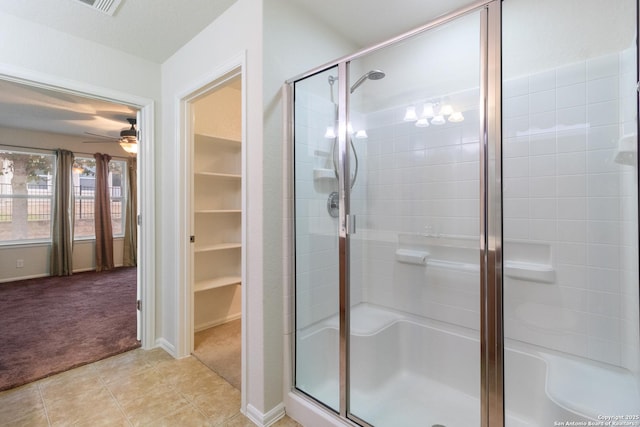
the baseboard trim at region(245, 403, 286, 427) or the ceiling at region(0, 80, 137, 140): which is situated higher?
the ceiling at region(0, 80, 137, 140)

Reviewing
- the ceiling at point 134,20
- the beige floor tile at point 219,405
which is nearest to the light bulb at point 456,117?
the ceiling at point 134,20

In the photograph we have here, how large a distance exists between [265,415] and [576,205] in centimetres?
194

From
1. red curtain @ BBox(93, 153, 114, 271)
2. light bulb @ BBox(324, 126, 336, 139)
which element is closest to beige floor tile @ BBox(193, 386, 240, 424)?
light bulb @ BBox(324, 126, 336, 139)

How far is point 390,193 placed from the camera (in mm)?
2127

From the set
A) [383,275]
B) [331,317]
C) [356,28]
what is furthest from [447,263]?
[356,28]

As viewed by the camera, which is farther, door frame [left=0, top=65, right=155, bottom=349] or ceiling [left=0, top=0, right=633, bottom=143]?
door frame [left=0, top=65, right=155, bottom=349]

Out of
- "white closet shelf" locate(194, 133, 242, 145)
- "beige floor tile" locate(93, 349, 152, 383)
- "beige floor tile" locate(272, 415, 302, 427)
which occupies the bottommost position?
"beige floor tile" locate(272, 415, 302, 427)

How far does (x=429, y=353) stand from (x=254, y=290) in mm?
1199

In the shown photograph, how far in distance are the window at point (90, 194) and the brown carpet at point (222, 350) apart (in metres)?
4.12

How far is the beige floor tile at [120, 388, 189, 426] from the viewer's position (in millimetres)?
1690

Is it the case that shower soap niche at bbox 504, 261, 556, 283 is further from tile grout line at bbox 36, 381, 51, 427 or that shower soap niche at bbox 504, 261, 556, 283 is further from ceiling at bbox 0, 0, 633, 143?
tile grout line at bbox 36, 381, 51, 427

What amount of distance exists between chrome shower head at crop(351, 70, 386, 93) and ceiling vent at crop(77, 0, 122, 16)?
4.62 ft

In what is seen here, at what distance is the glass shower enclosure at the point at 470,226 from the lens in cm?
127

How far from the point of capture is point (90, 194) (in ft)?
18.3
